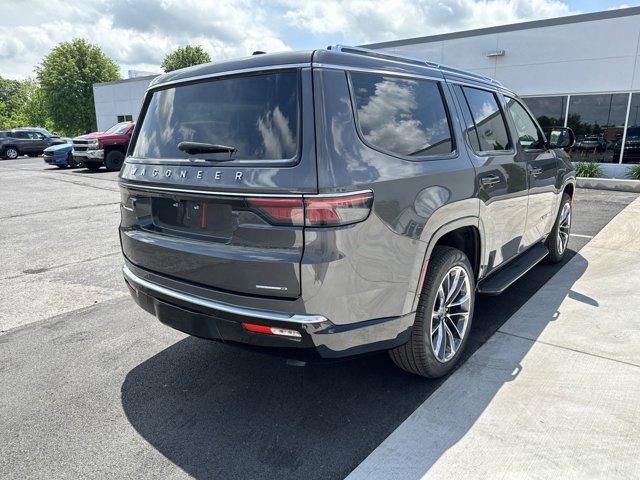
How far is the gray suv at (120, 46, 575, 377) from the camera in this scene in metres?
2.19

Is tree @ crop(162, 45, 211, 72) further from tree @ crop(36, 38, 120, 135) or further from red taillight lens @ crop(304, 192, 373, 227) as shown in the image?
red taillight lens @ crop(304, 192, 373, 227)

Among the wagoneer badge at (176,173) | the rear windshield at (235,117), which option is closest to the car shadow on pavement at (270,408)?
the wagoneer badge at (176,173)

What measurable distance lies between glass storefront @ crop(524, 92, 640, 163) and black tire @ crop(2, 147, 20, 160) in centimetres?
2969

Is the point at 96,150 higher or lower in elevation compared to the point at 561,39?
lower

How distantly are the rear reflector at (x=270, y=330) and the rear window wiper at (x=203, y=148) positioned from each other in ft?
2.90

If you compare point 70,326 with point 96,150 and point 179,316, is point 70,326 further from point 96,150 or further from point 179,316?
point 96,150

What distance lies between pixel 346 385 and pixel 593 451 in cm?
140

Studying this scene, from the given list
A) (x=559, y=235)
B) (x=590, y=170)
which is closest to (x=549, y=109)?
(x=590, y=170)

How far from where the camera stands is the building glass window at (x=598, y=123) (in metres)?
13.0

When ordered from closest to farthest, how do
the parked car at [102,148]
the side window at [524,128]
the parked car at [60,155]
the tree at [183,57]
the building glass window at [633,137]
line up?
1. the side window at [524,128]
2. the building glass window at [633,137]
3. the parked car at [102,148]
4. the parked car at [60,155]
5. the tree at [183,57]

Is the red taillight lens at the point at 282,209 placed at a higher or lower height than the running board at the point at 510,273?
higher

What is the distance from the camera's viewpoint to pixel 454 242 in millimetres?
3236

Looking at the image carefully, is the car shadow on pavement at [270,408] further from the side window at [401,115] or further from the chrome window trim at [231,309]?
the side window at [401,115]

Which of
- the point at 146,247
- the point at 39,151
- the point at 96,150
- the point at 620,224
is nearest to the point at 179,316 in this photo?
the point at 146,247
